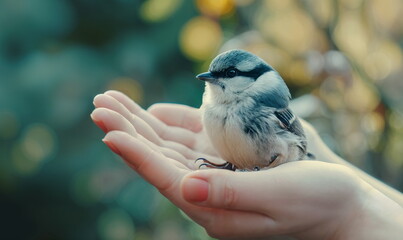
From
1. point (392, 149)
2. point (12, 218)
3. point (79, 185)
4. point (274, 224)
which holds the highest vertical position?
point (274, 224)

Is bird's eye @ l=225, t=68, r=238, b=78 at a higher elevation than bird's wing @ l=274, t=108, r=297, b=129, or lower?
higher

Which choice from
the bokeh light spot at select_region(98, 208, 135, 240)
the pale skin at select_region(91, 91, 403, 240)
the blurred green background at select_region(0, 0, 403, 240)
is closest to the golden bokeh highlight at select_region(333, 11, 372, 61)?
the blurred green background at select_region(0, 0, 403, 240)

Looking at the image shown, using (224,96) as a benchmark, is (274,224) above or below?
below

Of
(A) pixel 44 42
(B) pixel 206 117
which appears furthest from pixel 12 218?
(B) pixel 206 117

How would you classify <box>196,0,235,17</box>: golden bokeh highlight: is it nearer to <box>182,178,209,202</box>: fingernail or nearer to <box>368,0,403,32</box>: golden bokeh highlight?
<box>368,0,403,32</box>: golden bokeh highlight

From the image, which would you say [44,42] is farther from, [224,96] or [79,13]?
[224,96]

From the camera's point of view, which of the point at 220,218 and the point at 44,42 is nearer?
the point at 220,218

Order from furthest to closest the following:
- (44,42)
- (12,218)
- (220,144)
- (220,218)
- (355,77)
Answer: (12,218)
(44,42)
(355,77)
(220,144)
(220,218)
